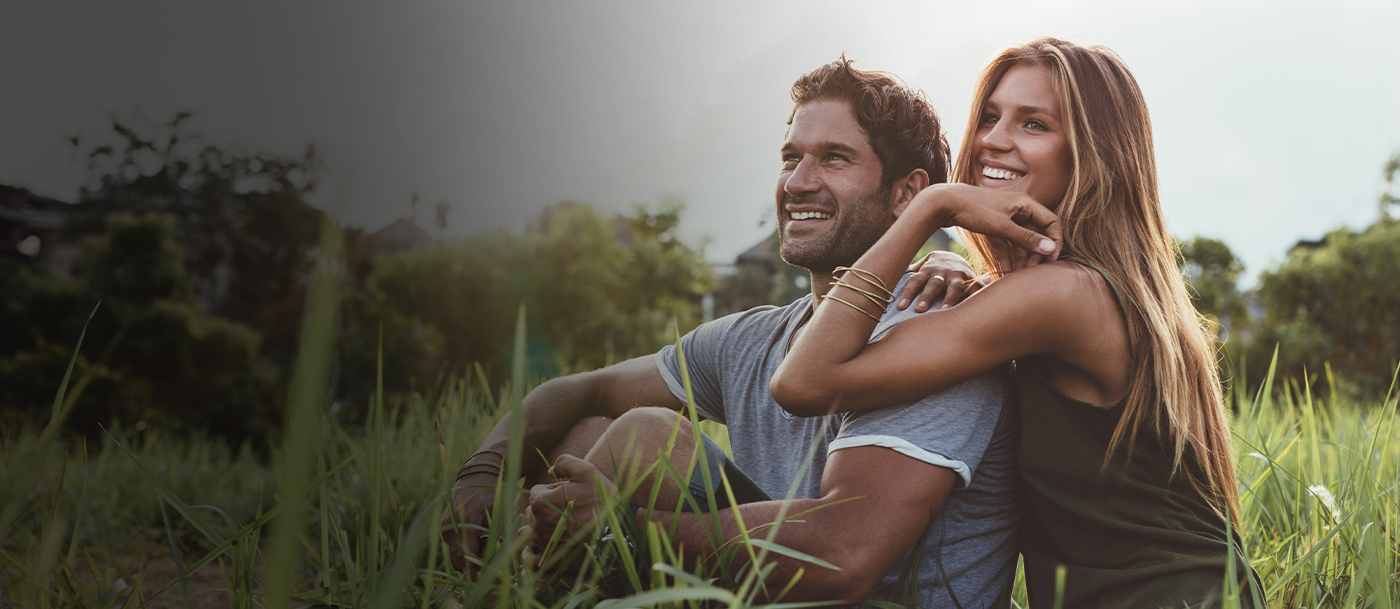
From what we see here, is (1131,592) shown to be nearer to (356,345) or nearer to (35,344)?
(35,344)

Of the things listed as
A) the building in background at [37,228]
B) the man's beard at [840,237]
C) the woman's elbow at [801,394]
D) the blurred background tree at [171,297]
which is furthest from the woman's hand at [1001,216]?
the building in background at [37,228]

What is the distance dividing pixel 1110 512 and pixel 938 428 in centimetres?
39

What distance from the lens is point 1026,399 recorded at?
1496 mm

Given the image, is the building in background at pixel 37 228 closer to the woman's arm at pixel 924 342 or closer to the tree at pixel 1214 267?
the woman's arm at pixel 924 342

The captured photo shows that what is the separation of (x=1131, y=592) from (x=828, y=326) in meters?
0.75

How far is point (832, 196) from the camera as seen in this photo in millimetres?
2143

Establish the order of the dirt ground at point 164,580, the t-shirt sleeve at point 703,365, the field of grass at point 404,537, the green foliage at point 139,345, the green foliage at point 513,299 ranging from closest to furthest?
the field of grass at point 404,537 < the t-shirt sleeve at point 703,365 < the dirt ground at point 164,580 < the green foliage at point 139,345 < the green foliage at point 513,299

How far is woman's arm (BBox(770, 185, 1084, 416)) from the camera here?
1387 mm

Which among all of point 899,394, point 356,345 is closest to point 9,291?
point 356,345

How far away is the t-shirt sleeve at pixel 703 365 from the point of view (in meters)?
2.25

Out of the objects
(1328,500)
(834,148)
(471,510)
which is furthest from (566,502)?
(1328,500)

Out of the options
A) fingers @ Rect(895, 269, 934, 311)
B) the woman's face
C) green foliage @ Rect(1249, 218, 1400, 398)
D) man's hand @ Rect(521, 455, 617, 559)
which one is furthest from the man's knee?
green foliage @ Rect(1249, 218, 1400, 398)

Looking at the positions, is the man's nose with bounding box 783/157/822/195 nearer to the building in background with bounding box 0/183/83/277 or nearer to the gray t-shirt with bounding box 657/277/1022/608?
the gray t-shirt with bounding box 657/277/1022/608

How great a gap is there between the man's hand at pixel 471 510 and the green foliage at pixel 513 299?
16.4 m
